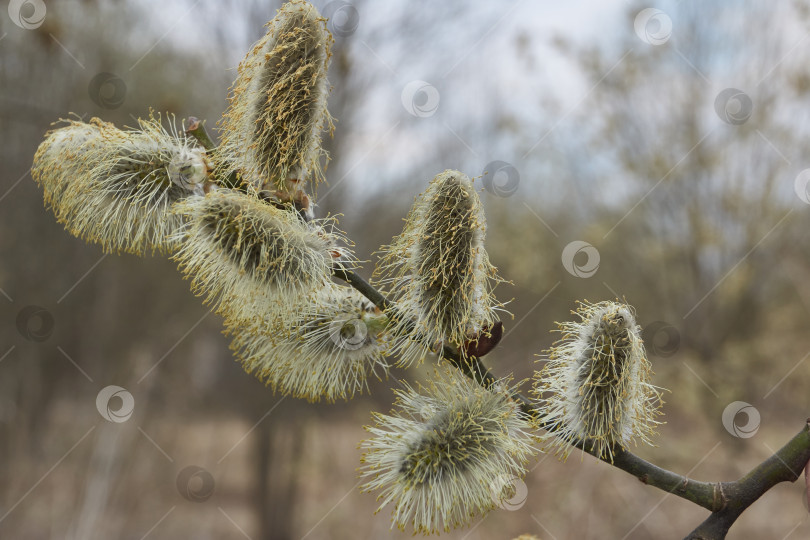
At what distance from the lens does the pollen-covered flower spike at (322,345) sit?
617 millimetres

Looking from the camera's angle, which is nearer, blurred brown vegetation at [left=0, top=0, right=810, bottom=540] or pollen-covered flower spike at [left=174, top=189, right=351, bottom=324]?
pollen-covered flower spike at [left=174, top=189, right=351, bottom=324]

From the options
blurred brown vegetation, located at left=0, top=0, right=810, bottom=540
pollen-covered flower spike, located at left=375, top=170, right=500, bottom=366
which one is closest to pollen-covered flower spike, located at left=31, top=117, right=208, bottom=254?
pollen-covered flower spike, located at left=375, top=170, right=500, bottom=366

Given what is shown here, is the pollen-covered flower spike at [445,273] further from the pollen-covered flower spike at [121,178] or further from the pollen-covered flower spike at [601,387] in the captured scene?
the pollen-covered flower spike at [121,178]

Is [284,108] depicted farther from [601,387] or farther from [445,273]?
[601,387]

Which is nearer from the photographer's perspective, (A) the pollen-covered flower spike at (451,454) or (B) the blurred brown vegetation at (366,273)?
(A) the pollen-covered flower spike at (451,454)

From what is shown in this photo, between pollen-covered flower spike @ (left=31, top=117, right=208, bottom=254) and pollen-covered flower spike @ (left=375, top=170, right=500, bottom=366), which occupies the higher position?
pollen-covered flower spike @ (left=375, top=170, right=500, bottom=366)

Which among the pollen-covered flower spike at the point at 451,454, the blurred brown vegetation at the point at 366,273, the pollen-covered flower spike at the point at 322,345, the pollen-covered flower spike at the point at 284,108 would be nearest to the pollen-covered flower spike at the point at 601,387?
the pollen-covered flower spike at the point at 451,454

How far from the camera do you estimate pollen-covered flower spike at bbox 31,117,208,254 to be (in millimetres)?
622

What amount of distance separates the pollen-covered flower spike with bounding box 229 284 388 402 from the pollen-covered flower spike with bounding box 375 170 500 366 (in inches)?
1.8

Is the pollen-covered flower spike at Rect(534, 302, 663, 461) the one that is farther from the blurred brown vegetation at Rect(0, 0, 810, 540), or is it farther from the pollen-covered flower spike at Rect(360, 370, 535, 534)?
the blurred brown vegetation at Rect(0, 0, 810, 540)

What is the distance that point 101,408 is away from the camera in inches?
121

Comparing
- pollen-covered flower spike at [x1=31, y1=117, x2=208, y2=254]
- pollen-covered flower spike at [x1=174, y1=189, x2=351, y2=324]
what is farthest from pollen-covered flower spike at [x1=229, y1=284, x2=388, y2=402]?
pollen-covered flower spike at [x1=31, y1=117, x2=208, y2=254]

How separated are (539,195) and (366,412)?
156cm

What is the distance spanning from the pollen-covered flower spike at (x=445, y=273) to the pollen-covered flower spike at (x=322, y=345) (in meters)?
0.05
